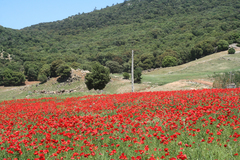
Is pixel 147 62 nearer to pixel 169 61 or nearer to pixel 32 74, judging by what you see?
pixel 169 61

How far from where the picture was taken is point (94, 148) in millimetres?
5055

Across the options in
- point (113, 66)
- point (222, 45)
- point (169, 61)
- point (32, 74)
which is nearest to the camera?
point (222, 45)

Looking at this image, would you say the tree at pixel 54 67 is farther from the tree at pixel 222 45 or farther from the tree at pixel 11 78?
the tree at pixel 222 45

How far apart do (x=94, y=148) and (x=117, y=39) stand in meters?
184

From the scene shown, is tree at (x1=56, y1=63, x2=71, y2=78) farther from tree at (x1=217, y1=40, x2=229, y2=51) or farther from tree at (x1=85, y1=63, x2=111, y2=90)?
tree at (x1=217, y1=40, x2=229, y2=51)

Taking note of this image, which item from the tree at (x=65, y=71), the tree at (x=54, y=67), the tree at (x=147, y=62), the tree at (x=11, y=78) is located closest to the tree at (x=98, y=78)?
the tree at (x=65, y=71)

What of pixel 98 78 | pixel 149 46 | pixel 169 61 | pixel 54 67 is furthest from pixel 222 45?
pixel 54 67

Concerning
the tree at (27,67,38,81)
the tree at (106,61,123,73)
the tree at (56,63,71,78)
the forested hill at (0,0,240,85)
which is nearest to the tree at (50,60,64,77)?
the tree at (56,63,71,78)

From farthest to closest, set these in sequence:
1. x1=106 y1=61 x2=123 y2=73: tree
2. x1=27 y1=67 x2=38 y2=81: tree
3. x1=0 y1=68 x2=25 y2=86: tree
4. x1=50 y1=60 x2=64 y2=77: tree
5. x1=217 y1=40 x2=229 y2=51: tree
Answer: x1=106 y1=61 x2=123 y2=73: tree < x1=27 y1=67 x2=38 y2=81: tree < x1=0 y1=68 x2=25 y2=86: tree < x1=50 y1=60 x2=64 y2=77: tree < x1=217 y1=40 x2=229 y2=51: tree

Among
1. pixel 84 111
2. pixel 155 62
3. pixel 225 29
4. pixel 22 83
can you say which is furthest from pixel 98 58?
pixel 84 111

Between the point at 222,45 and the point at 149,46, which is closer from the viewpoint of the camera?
the point at 222,45

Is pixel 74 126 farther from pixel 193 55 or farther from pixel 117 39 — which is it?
pixel 117 39

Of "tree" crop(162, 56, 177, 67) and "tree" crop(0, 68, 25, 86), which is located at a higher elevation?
"tree" crop(162, 56, 177, 67)

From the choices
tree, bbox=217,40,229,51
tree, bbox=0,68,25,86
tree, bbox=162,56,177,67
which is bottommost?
tree, bbox=0,68,25,86
